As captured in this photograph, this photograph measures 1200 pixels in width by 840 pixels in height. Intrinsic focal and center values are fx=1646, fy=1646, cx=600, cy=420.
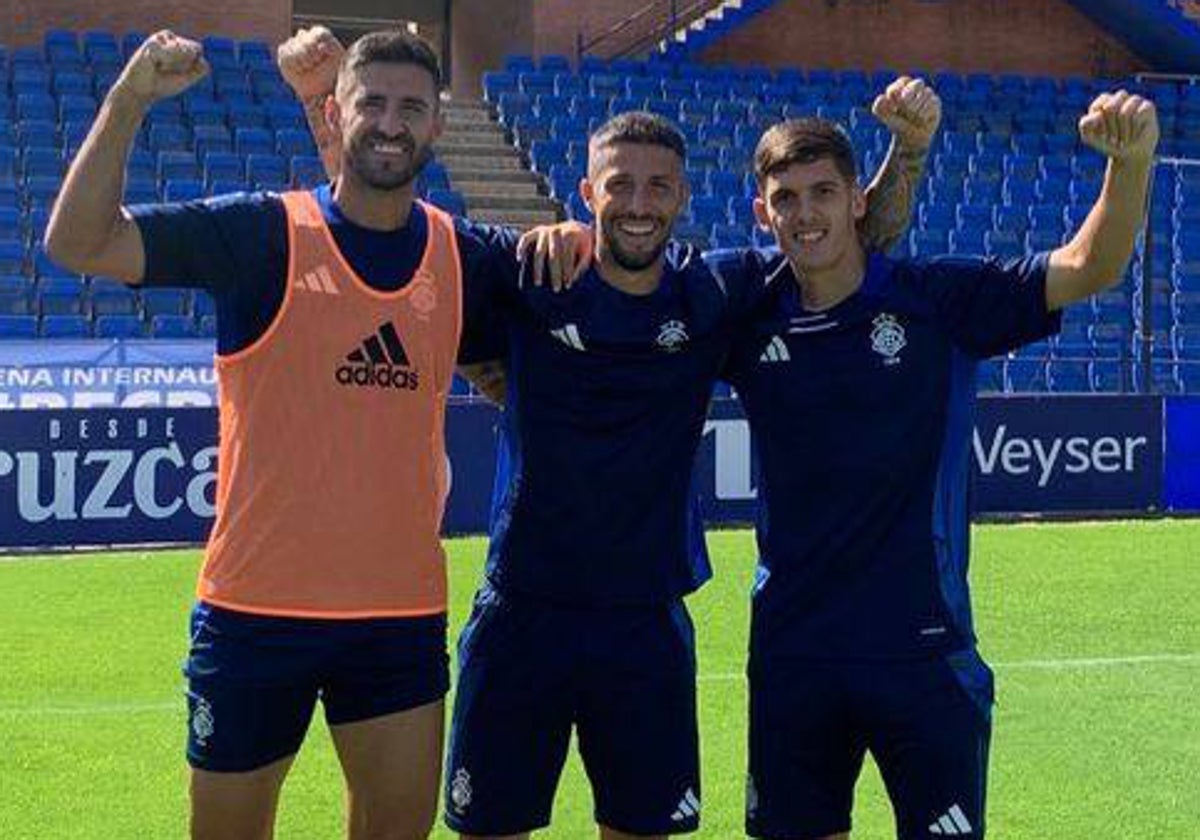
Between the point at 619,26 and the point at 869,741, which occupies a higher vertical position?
the point at 619,26

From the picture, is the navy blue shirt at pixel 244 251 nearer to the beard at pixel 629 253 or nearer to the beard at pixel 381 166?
the beard at pixel 381 166

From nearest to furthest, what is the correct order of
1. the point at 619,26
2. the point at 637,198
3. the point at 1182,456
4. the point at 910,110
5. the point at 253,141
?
the point at 637,198 < the point at 910,110 < the point at 1182,456 < the point at 253,141 < the point at 619,26

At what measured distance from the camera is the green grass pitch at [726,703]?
17.7 ft

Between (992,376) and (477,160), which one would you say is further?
(477,160)

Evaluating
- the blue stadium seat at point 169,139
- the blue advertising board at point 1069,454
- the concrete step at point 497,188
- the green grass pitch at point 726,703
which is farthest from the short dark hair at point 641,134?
the concrete step at point 497,188

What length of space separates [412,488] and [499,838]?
2.77 ft

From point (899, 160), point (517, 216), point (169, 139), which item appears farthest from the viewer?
point (517, 216)

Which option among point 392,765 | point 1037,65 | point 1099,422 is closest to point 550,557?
point 392,765

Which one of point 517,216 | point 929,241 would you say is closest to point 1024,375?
point 929,241

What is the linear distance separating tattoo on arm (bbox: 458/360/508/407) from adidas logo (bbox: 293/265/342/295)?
51 centimetres

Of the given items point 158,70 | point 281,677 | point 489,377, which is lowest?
point 281,677

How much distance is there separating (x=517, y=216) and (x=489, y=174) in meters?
1.11

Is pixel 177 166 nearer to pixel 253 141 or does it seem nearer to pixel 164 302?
pixel 253 141

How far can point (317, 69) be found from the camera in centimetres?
399
